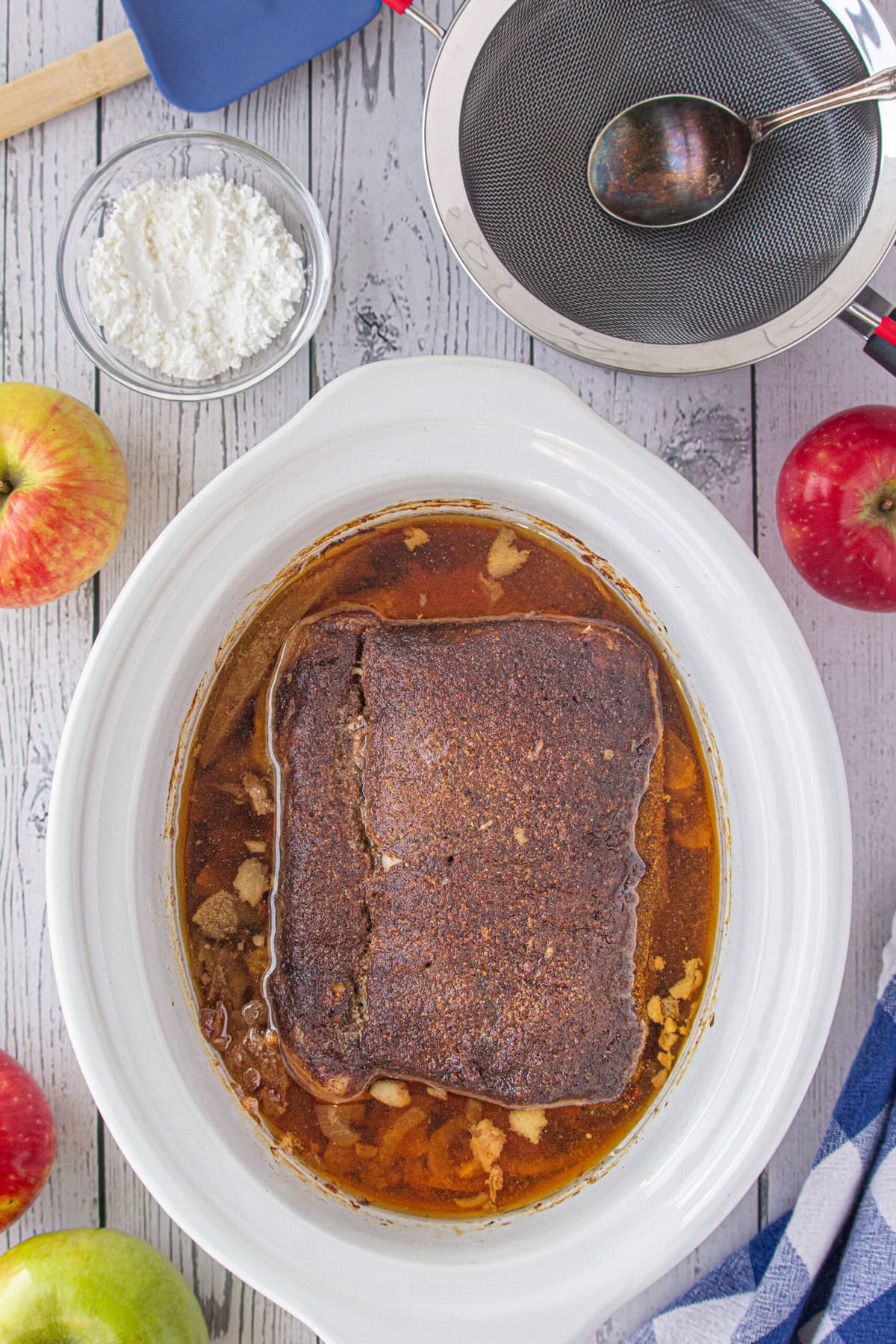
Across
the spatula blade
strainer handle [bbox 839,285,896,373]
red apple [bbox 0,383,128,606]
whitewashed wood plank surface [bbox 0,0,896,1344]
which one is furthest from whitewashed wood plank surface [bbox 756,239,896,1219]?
red apple [bbox 0,383,128,606]

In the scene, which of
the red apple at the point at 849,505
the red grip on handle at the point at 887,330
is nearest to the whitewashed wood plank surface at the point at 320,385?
the red apple at the point at 849,505

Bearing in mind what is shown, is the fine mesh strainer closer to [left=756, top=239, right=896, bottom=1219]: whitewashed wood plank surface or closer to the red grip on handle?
the red grip on handle

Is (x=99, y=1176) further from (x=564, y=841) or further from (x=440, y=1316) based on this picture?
(x=564, y=841)

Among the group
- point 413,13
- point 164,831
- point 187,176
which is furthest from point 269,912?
point 413,13

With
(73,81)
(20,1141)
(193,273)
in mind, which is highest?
(73,81)

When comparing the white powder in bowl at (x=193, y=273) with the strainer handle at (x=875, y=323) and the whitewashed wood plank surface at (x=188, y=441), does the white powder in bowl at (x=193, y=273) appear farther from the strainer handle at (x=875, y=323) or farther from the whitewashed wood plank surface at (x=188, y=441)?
the strainer handle at (x=875, y=323)

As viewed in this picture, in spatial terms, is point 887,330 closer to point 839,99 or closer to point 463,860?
point 839,99
